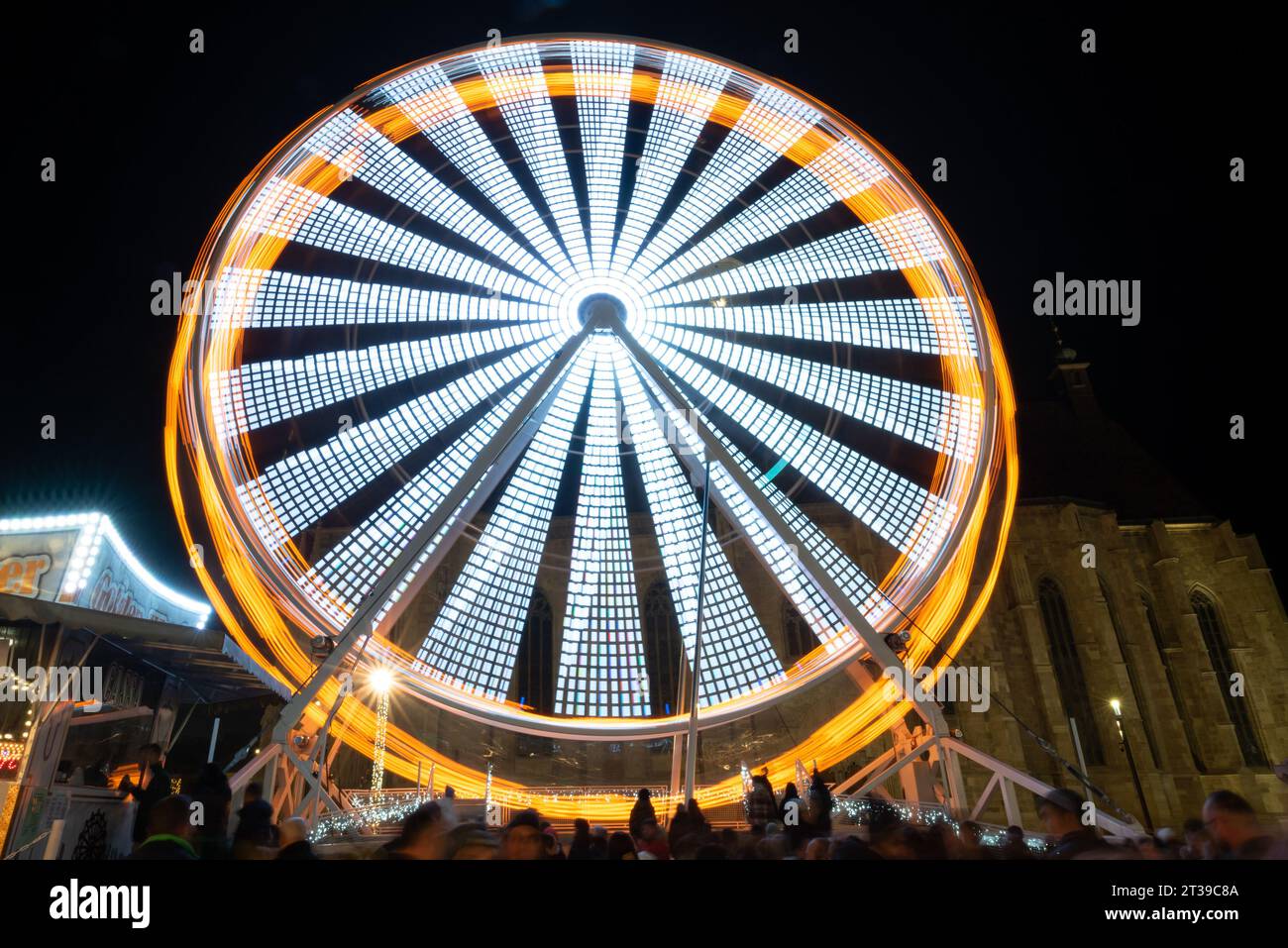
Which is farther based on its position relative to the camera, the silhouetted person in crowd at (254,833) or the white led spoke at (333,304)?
the white led spoke at (333,304)

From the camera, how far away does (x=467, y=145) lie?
14594 millimetres

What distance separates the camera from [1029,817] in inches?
1003

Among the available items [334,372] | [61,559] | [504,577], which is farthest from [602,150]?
[61,559]

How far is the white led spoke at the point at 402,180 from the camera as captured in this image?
13406 millimetres

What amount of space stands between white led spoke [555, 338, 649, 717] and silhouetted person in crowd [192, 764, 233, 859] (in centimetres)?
1016

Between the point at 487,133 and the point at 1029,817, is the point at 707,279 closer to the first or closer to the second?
the point at 487,133

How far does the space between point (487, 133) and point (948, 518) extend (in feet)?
39.0

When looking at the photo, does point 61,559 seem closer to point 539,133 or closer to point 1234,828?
point 539,133

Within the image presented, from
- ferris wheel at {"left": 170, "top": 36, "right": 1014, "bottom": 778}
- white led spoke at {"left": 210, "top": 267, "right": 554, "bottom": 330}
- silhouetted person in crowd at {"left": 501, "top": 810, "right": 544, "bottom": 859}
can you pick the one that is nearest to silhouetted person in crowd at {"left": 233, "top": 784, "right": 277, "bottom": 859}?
silhouetted person in crowd at {"left": 501, "top": 810, "right": 544, "bottom": 859}

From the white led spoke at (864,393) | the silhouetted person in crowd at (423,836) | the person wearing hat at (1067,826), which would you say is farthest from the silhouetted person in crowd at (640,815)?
the white led spoke at (864,393)

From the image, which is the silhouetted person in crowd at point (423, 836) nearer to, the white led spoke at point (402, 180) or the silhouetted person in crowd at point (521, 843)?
the silhouetted person in crowd at point (521, 843)

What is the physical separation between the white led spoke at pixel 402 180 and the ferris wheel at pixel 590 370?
1.8 inches

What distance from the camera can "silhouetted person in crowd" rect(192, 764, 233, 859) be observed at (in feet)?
12.5

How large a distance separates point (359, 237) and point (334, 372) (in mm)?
2643
